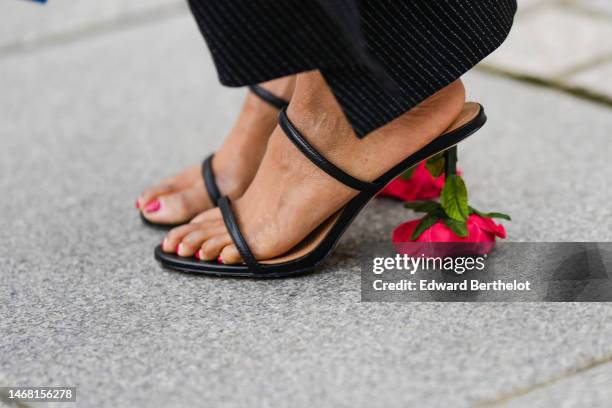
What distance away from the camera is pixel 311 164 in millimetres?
1336

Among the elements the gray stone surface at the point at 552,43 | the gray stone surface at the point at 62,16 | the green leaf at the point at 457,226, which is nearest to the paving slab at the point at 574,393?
the green leaf at the point at 457,226

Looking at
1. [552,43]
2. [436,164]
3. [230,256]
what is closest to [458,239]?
[436,164]

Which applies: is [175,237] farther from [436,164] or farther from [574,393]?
[574,393]

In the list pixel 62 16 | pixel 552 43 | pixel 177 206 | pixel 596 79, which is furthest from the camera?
pixel 62 16

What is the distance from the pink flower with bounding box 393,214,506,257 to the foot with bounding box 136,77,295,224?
13.3 inches

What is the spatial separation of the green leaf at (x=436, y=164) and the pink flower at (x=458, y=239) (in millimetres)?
93

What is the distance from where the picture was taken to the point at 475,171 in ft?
5.72

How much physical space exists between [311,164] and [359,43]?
0.23 meters

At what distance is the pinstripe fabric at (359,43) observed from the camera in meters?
1.16

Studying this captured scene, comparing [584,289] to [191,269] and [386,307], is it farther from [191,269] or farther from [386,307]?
[191,269]

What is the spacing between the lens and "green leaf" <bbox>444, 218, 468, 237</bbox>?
4.39 feet

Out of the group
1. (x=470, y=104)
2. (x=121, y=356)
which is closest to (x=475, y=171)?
(x=470, y=104)

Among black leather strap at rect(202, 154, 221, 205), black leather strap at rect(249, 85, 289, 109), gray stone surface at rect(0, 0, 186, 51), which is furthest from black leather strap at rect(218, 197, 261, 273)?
gray stone surface at rect(0, 0, 186, 51)

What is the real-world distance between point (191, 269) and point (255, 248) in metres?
0.11
